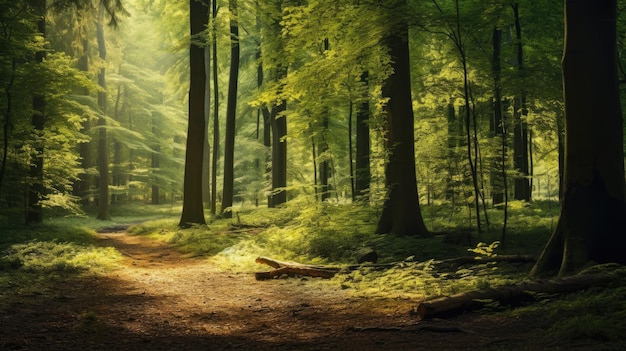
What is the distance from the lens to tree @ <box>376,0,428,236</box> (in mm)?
11109

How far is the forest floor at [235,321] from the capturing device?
4453 millimetres

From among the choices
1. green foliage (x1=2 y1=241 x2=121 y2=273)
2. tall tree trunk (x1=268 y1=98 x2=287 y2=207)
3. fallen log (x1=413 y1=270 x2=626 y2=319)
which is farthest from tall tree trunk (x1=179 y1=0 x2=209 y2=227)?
fallen log (x1=413 y1=270 x2=626 y2=319)

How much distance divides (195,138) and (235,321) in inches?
462

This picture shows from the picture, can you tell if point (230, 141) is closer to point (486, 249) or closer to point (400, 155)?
point (400, 155)

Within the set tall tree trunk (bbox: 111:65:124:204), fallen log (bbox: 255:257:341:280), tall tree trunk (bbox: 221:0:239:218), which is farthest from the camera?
tall tree trunk (bbox: 111:65:124:204)

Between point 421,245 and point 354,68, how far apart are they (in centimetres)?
423

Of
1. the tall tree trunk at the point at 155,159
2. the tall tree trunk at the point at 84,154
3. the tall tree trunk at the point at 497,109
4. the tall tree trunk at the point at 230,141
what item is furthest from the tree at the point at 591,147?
the tall tree trunk at the point at 155,159

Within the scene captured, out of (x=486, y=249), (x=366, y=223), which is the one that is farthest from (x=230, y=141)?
(x=486, y=249)

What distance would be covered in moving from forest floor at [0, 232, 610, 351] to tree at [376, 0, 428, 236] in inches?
143

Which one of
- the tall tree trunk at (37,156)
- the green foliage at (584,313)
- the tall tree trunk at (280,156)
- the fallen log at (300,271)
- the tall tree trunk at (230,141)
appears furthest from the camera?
the tall tree trunk at (280,156)

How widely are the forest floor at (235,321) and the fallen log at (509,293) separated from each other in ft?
0.43

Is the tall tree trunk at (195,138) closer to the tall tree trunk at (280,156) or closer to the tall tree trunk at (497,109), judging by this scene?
the tall tree trunk at (280,156)

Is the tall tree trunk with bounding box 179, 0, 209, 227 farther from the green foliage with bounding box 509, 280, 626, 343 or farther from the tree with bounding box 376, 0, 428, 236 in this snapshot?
the green foliage with bounding box 509, 280, 626, 343

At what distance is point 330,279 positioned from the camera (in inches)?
330
